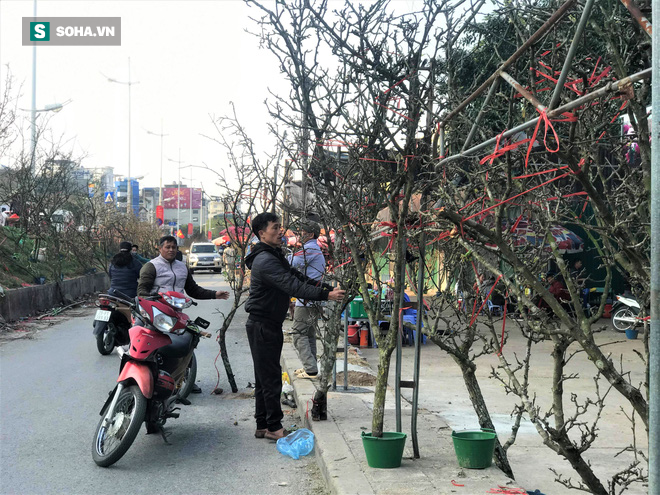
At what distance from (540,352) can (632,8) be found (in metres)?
11.1

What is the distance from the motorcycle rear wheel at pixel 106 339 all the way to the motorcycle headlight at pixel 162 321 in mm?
5641

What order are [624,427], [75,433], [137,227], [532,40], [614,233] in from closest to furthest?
[532,40] → [614,233] → [75,433] → [624,427] → [137,227]

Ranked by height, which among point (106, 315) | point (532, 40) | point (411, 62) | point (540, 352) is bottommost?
point (540, 352)

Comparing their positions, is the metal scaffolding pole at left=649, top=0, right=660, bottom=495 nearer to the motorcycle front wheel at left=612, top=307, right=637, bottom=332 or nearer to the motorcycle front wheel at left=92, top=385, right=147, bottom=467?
the motorcycle front wheel at left=92, top=385, right=147, bottom=467

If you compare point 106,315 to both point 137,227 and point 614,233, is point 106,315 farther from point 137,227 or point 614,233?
point 137,227

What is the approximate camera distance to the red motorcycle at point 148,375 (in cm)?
572

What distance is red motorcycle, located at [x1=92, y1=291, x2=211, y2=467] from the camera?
5.72 m

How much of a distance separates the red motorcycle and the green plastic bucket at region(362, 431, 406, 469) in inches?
71.7

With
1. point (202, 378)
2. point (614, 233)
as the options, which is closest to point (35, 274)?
point (202, 378)

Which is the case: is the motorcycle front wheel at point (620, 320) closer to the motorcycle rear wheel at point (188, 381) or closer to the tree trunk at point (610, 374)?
the motorcycle rear wheel at point (188, 381)

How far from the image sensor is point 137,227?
130ft

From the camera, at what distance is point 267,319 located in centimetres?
641

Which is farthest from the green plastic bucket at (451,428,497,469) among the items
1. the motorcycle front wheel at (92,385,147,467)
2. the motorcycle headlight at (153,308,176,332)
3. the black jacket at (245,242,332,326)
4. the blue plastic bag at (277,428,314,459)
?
the motorcycle headlight at (153,308,176,332)

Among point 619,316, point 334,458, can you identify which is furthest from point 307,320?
point 619,316
